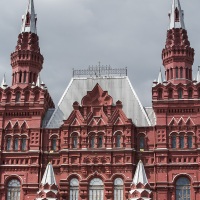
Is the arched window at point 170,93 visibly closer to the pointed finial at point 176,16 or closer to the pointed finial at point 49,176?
the pointed finial at point 176,16

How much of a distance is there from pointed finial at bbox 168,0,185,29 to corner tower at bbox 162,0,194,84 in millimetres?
150

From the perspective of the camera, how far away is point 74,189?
175 ft

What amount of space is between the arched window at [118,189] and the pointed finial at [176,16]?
17.5 m

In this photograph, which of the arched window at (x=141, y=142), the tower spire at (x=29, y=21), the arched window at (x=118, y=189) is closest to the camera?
the arched window at (x=118, y=189)

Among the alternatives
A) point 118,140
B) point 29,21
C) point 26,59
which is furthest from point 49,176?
point 29,21

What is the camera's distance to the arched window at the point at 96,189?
5303 centimetres

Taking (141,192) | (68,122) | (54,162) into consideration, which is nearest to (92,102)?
(68,122)

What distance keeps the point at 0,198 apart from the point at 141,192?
13538mm

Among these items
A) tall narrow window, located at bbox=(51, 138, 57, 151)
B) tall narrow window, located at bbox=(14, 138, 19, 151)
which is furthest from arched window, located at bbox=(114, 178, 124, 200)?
tall narrow window, located at bbox=(14, 138, 19, 151)

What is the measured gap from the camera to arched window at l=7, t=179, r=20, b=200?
5397 cm

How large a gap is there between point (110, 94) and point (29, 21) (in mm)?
12708

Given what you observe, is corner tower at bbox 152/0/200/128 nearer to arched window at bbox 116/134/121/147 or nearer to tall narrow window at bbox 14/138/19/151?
arched window at bbox 116/134/121/147

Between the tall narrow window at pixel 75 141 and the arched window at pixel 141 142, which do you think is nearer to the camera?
the arched window at pixel 141 142

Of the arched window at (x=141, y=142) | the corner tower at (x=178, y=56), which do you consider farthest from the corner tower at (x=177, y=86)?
the arched window at (x=141, y=142)
